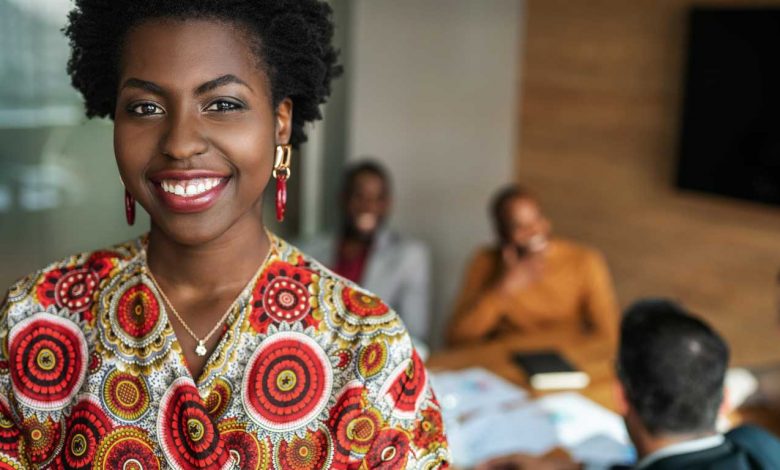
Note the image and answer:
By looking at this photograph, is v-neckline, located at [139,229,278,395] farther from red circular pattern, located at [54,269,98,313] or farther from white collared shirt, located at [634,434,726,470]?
white collared shirt, located at [634,434,726,470]

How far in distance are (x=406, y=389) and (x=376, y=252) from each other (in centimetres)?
267

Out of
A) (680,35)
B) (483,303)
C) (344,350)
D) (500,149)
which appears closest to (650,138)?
(680,35)

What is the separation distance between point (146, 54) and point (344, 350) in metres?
0.42

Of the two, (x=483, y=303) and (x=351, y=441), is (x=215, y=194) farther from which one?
(x=483, y=303)

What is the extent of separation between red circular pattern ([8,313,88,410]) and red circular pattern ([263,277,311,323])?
9.2 inches

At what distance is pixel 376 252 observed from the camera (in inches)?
149

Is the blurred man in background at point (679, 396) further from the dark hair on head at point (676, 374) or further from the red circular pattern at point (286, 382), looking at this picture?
the red circular pattern at point (286, 382)

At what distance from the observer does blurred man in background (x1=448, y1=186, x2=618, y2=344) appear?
140 inches

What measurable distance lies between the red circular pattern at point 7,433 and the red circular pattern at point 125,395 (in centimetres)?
13

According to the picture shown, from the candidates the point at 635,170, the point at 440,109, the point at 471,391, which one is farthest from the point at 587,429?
the point at 440,109

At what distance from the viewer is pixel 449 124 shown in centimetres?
490

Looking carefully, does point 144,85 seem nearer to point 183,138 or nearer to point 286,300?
point 183,138

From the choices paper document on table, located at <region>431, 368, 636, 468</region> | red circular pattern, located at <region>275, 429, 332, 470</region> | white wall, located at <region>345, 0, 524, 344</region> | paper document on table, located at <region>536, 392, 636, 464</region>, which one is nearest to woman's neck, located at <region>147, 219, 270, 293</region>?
red circular pattern, located at <region>275, 429, 332, 470</region>

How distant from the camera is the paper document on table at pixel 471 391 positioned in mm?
2625
